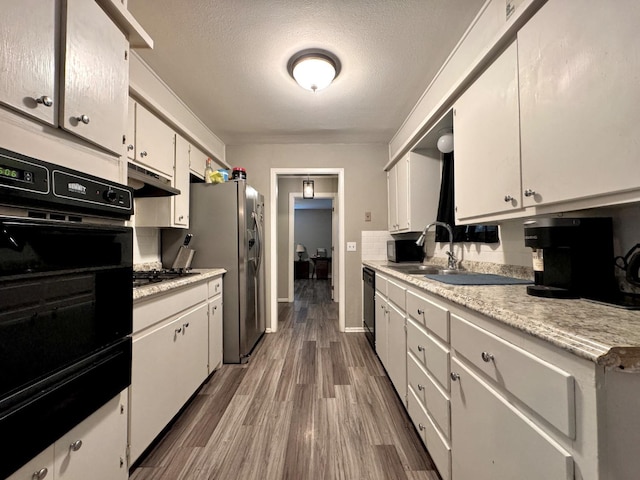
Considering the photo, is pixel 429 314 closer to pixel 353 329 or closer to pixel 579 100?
pixel 579 100

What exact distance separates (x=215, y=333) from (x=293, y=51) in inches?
89.8

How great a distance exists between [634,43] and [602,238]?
0.61m

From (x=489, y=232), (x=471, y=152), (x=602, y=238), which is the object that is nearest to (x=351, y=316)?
(x=489, y=232)

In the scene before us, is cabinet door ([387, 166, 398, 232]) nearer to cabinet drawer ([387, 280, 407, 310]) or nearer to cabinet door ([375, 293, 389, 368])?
cabinet door ([375, 293, 389, 368])

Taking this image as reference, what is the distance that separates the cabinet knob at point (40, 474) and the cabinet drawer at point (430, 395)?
138 centimetres

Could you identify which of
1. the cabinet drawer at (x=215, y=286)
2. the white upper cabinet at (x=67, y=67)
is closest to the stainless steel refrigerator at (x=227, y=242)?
the cabinet drawer at (x=215, y=286)

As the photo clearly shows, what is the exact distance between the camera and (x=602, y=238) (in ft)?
3.24

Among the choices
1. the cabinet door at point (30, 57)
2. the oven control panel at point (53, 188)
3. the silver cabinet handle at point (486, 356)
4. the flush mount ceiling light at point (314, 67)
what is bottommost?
the silver cabinet handle at point (486, 356)

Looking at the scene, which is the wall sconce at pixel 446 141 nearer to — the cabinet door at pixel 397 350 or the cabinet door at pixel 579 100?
the cabinet door at pixel 579 100

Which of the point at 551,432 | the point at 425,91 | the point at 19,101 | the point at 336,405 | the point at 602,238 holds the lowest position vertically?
the point at 336,405

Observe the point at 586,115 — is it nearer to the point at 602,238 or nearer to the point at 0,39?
the point at 602,238

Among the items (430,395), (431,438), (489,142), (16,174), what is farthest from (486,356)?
(16,174)

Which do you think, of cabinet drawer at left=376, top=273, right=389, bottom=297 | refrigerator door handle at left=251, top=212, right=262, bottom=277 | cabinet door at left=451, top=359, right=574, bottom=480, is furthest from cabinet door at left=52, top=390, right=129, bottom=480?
refrigerator door handle at left=251, top=212, right=262, bottom=277

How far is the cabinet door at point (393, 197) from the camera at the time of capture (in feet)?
10.1
